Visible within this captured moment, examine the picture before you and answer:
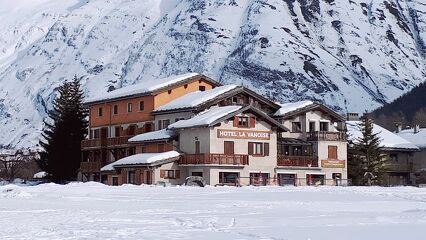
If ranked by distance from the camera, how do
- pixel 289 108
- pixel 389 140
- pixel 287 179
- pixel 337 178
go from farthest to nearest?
pixel 389 140 → pixel 289 108 → pixel 337 178 → pixel 287 179

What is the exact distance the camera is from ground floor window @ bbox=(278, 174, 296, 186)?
238 ft

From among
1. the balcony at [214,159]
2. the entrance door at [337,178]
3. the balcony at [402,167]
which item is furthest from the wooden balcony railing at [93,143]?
the balcony at [402,167]

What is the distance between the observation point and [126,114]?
8388cm

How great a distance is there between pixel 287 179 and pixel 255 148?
3.84 m

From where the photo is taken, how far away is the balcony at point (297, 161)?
7550 centimetres

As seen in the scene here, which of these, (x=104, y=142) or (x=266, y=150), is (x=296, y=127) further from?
(x=104, y=142)

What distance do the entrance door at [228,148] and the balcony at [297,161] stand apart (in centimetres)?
518

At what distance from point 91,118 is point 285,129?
23.6m

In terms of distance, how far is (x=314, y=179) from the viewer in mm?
77188

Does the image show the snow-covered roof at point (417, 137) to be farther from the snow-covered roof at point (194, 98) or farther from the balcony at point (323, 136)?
the snow-covered roof at point (194, 98)

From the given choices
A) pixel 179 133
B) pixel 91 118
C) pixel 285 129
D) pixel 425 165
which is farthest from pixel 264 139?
pixel 425 165

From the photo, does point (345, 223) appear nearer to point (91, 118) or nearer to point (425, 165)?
point (91, 118)

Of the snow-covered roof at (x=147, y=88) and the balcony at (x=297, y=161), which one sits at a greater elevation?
the snow-covered roof at (x=147, y=88)

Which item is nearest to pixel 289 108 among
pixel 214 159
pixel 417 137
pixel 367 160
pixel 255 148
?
pixel 255 148
